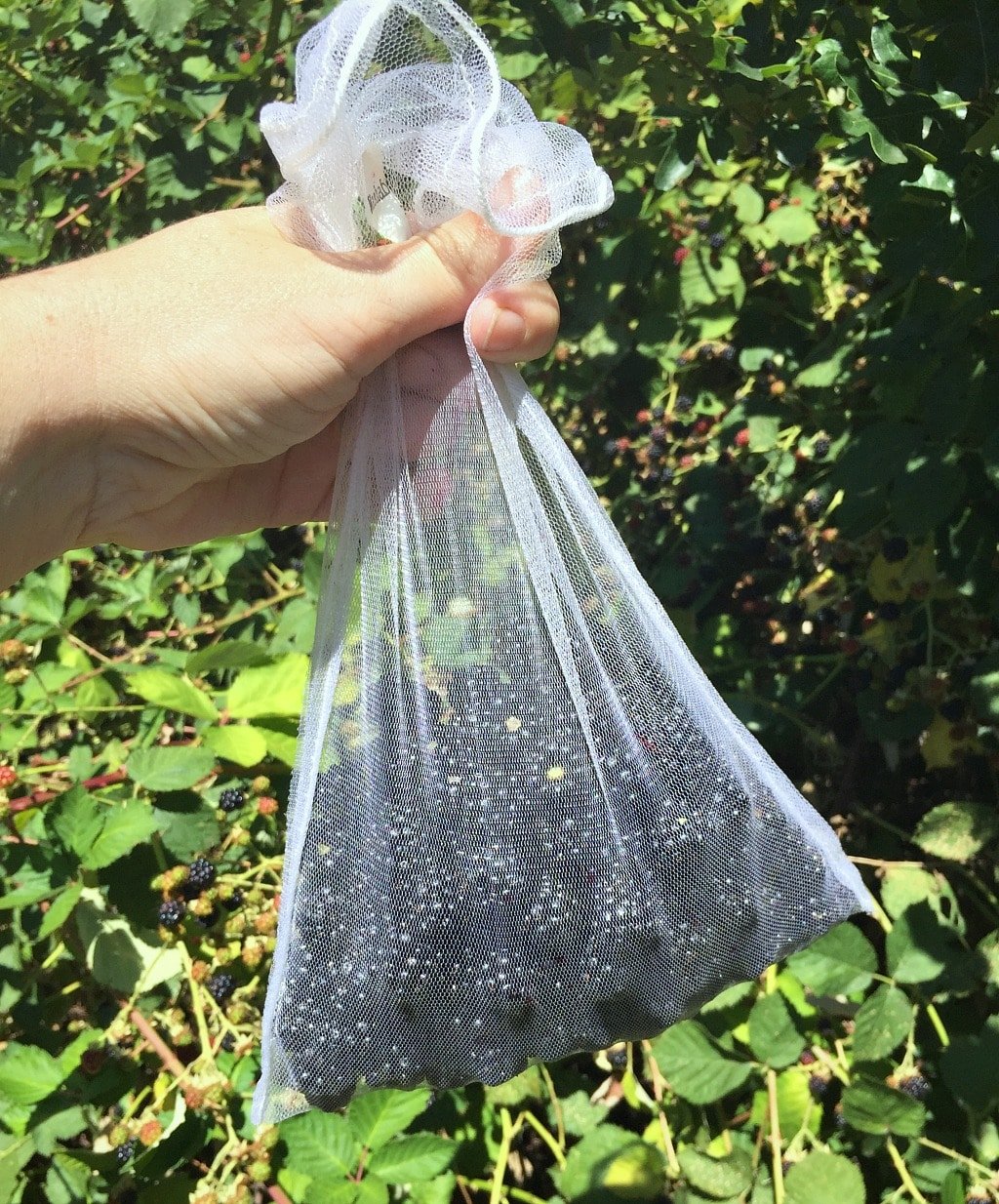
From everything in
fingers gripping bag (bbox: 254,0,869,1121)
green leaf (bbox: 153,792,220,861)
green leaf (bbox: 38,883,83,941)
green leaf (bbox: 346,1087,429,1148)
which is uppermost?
fingers gripping bag (bbox: 254,0,869,1121)

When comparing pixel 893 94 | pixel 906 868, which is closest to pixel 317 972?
pixel 906 868

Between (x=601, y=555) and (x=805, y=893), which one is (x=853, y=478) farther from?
(x=805, y=893)

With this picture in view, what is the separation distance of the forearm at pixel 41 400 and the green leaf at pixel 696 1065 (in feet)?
3.62

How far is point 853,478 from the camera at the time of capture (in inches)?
61.4

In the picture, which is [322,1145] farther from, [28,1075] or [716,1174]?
[716,1174]

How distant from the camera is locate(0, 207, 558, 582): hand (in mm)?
1102

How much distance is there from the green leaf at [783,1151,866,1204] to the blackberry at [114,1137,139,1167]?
849mm

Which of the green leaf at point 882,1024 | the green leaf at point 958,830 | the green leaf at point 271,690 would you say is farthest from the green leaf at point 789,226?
the green leaf at point 882,1024

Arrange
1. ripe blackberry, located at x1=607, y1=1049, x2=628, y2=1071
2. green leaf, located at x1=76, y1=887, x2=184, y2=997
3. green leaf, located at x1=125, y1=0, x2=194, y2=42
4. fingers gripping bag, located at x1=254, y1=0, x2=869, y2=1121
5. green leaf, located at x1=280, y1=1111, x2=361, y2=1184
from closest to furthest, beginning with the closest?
fingers gripping bag, located at x1=254, y1=0, x2=869, y2=1121, green leaf, located at x1=280, y1=1111, x2=361, y2=1184, green leaf, located at x1=76, y1=887, x2=184, y2=997, ripe blackberry, located at x1=607, y1=1049, x2=628, y2=1071, green leaf, located at x1=125, y1=0, x2=194, y2=42

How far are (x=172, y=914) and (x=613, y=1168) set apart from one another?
0.71m

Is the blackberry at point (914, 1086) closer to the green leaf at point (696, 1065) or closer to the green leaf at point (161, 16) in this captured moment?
the green leaf at point (696, 1065)

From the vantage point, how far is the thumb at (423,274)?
1.09 meters

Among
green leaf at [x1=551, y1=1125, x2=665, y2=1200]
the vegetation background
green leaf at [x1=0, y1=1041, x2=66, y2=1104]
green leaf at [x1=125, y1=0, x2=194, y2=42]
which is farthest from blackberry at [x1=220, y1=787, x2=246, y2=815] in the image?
green leaf at [x1=125, y1=0, x2=194, y2=42]

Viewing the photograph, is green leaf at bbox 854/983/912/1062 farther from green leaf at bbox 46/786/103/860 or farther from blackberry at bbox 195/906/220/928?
green leaf at bbox 46/786/103/860
